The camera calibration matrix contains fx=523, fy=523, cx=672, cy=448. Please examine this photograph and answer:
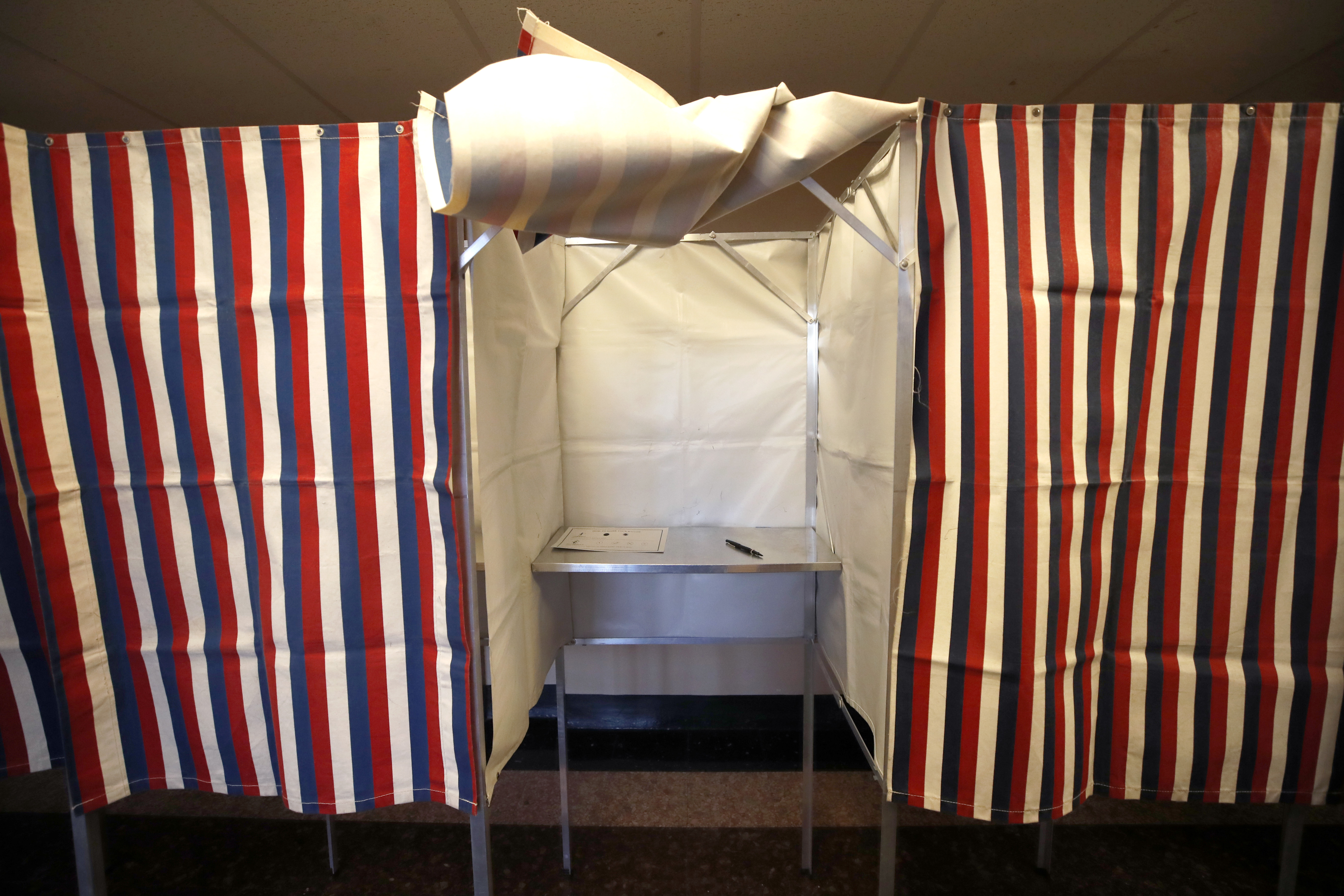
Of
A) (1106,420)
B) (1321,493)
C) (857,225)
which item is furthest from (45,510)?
(1321,493)

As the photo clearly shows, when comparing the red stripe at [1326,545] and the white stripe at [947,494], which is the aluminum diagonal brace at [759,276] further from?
the red stripe at [1326,545]

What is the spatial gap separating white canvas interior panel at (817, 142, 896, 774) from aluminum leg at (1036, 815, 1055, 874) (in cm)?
80

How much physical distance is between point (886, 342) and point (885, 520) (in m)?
0.34

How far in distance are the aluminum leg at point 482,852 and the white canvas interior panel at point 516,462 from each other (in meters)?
0.05

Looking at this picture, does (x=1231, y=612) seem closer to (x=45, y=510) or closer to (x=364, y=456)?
(x=364, y=456)

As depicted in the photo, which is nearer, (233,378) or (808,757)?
(233,378)

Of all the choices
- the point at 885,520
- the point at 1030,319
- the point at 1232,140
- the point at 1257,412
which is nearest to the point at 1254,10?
the point at 1232,140

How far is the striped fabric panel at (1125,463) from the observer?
92cm

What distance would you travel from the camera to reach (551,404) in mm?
1585

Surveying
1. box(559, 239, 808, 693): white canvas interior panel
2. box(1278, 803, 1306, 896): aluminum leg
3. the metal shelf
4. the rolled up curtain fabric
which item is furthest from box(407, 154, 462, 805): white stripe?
box(1278, 803, 1306, 896): aluminum leg

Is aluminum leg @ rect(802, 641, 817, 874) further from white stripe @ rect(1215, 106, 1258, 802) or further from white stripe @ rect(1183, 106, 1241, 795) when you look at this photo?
white stripe @ rect(1215, 106, 1258, 802)

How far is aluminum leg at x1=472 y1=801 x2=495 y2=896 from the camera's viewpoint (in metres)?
1.00

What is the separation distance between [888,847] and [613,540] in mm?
954

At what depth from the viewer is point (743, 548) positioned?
148 cm
